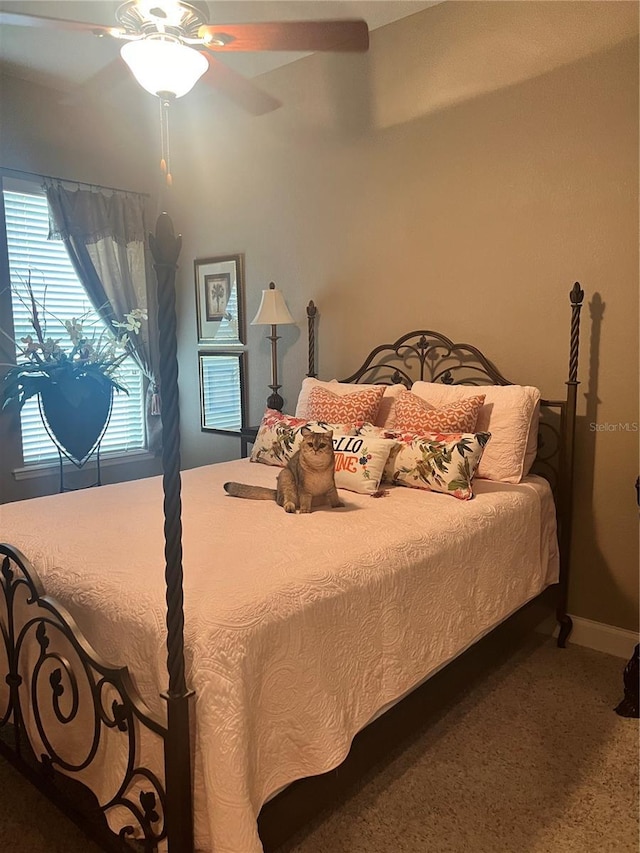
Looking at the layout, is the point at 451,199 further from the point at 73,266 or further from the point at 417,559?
the point at 73,266

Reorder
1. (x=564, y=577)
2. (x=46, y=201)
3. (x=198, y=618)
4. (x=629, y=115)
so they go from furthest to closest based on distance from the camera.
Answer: (x=46, y=201) → (x=564, y=577) → (x=629, y=115) → (x=198, y=618)

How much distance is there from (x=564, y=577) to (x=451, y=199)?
74.8 inches

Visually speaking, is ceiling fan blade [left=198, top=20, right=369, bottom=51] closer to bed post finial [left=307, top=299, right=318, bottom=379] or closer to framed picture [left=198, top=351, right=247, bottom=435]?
bed post finial [left=307, top=299, right=318, bottom=379]

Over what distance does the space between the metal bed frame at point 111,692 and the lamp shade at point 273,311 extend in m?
2.14

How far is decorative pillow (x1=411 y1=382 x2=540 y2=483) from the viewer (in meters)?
2.65

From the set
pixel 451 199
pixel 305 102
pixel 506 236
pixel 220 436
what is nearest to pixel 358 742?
pixel 506 236

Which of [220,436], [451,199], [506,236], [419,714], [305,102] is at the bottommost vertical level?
[419,714]

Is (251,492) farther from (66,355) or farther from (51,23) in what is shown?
(66,355)

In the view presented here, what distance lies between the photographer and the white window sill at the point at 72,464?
12.7 feet

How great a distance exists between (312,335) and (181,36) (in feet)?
6.41

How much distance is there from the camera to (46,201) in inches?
154

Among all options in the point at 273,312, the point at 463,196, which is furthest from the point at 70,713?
the point at 463,196

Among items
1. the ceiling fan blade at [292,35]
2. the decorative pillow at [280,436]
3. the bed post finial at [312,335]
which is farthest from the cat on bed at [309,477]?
the bed post finial at [312,335]

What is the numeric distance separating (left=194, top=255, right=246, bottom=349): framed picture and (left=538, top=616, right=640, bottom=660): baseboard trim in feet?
8.66
